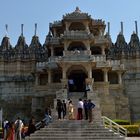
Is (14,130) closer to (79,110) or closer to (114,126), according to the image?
(79,110)

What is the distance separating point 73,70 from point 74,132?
51.3 ft

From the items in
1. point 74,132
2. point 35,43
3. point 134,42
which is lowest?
point 74,132

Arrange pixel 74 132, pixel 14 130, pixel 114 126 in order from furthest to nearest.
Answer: pixel 114 126, pixel 74 132, pixel 14 130

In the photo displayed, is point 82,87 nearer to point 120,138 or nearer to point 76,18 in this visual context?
point 76,18

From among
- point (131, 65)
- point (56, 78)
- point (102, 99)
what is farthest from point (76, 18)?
point (131, 65)

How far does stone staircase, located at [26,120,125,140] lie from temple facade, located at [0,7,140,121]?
846 cm

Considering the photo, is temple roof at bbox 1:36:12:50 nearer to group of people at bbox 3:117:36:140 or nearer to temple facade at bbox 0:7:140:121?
temple facade at bbox 0:7:140:121

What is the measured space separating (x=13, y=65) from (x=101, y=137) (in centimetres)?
3165

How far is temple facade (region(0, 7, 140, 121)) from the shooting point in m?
34.5

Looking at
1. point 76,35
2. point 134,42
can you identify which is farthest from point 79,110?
point 134,42

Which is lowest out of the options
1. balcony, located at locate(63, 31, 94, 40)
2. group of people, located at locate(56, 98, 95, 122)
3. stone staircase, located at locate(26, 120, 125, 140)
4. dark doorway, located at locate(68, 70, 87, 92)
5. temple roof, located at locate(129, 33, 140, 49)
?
stone staircase, located at locate(26, 120, 125, 140)

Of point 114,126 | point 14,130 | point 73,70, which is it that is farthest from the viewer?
point 73,70

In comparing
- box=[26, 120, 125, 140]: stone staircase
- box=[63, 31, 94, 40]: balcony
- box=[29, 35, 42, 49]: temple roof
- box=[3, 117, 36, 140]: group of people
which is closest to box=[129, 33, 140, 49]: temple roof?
box=[29, 35, 42, 49]: temple roof

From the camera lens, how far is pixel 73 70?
3653 centimetres
